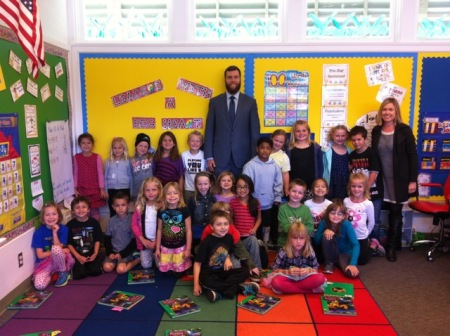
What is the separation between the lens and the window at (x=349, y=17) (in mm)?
4934

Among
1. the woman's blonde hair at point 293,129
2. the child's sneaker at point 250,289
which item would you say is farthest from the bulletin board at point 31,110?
the woman's blonde hair at point 293,129

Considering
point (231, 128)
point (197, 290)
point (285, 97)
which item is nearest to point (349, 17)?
point (285, 97)

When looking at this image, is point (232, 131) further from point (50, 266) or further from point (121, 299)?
point (50, 266)

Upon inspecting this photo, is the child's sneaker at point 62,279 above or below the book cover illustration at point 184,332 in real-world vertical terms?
above

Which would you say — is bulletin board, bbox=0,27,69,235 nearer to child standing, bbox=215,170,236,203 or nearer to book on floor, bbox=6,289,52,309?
book on floor, bbox=6,289,52,309

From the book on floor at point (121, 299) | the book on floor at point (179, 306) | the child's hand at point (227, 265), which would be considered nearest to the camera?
the book on floor at point (179, 306)

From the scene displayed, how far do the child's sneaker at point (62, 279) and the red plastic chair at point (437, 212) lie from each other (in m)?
3.71

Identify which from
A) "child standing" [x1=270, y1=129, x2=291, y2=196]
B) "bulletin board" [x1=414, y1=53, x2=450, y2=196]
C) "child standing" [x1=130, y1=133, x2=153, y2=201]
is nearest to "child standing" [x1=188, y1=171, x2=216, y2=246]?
"child standing" [x1=130, y1=133, x2=153, y2=201]

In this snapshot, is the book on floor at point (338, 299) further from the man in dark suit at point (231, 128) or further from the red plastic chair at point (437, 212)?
the man in dark suit at point (231, 128)

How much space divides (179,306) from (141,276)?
758 millimetres

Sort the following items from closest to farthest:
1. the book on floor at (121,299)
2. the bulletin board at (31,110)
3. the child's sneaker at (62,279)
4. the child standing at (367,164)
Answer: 1. the book on floor at (121,299)
2. the bulletin board at (31,110)
3. the child's sneaker at (62,279)
4. the child standing at (367,164)

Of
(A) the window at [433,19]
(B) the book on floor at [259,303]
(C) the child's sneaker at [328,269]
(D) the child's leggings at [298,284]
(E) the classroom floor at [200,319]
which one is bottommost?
(E) the classroom floor at [200,319]

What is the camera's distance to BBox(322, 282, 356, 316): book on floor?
333cm

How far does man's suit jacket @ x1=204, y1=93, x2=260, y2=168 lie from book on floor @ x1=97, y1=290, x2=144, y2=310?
1.82 meters
